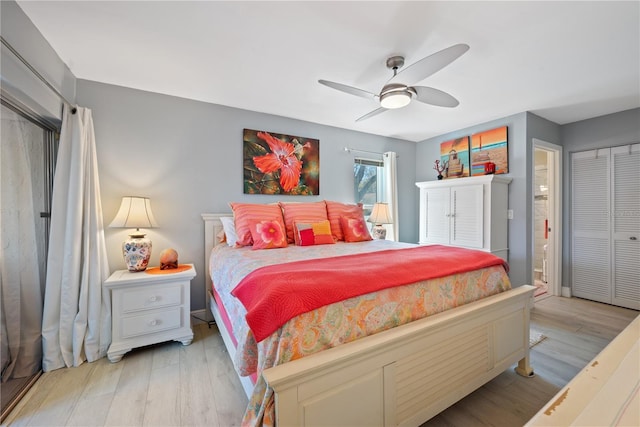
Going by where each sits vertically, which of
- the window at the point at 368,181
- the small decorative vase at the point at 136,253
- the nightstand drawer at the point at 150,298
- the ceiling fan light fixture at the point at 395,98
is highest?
the ceiling fan light fixture at the point at 395,98

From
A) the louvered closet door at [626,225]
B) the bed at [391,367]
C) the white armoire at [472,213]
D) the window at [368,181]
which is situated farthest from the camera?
the window at [368,181]

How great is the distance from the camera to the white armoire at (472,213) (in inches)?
123

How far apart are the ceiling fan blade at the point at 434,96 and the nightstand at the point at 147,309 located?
2398 millimetres

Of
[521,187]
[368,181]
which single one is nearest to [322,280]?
[368,181]

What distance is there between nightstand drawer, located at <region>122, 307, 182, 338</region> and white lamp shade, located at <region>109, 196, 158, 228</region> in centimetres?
76

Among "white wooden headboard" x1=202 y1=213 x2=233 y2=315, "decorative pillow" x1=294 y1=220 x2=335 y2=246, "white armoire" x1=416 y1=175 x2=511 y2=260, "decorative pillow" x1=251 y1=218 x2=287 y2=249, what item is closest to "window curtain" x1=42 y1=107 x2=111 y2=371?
"white wooden headboard" x1=202 y1=213 x2=233 y2=315

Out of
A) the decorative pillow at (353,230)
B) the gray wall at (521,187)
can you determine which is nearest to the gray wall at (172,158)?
the decorative pillow at (353,230)

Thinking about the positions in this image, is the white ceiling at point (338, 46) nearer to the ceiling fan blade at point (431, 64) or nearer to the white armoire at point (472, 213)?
the ceiling fan blade at point (431, 64)

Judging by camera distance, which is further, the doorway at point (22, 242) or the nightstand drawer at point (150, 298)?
the nightstand drawer at point (150, 298)

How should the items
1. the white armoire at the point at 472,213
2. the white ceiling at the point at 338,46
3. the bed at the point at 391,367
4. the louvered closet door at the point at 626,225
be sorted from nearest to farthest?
the bed at the point at 391,367, the white ceiling at the point at 338,46, the louvered closet door at the point at 626,225, the white armoire at the point at 472,213

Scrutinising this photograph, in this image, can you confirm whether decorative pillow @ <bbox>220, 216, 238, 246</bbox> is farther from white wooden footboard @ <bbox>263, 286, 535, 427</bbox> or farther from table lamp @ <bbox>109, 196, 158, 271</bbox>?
white wooden footboard @ <bbox>263, 286, 535, 427</bbox>

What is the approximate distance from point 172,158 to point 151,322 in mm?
1567

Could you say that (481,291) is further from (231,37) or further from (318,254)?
(231,37)

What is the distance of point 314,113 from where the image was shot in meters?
3.16
